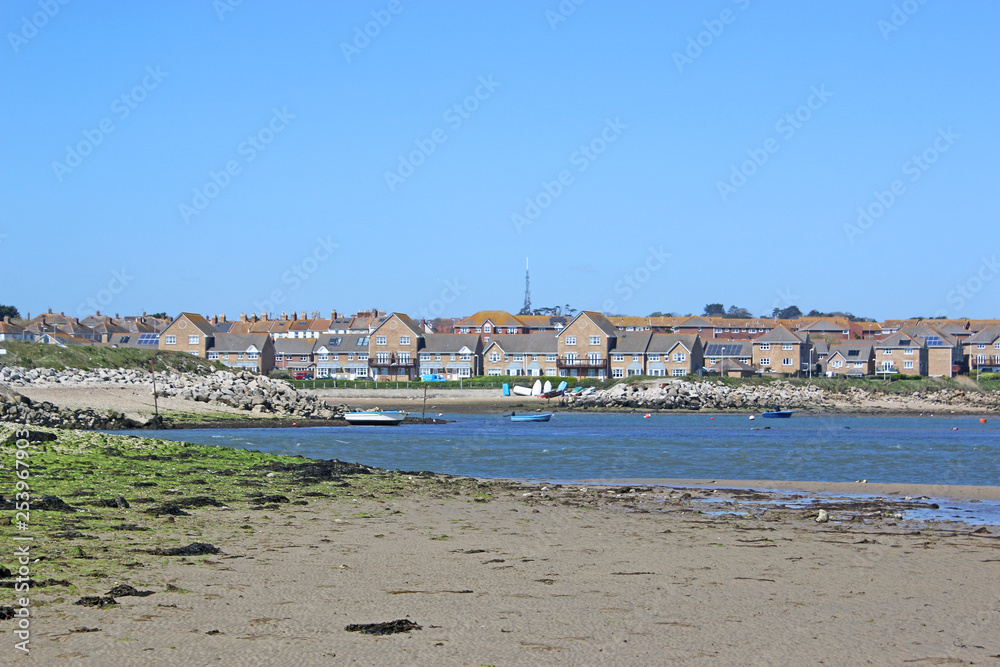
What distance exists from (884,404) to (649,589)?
3337 inches

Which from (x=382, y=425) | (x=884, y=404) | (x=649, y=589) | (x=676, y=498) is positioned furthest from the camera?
(x=884, y=404)

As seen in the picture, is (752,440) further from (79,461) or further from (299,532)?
(299,532)

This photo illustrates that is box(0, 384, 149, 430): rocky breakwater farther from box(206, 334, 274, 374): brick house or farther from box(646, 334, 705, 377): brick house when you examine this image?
box(206, 334, 274, 374): brick house

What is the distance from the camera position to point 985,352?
120 meters

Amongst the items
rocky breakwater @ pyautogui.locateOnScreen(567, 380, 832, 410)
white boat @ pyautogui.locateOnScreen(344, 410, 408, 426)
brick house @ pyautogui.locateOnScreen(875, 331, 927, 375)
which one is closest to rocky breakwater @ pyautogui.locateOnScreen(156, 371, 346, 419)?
white boat @ pyautogui.locateOnScreen(344, 410, 408, 426)

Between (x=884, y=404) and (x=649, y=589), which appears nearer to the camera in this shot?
(x=649, y=589)

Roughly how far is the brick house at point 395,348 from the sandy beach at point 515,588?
94.4 meters

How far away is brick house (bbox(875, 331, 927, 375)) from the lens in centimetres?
11106

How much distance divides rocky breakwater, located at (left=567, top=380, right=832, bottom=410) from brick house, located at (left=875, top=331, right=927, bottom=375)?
2498cm

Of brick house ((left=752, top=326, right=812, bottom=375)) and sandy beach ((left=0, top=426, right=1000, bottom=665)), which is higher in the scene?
brick house ((left=752, top=326, right=812, bottom=375))

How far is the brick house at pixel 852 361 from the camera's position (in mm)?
112312

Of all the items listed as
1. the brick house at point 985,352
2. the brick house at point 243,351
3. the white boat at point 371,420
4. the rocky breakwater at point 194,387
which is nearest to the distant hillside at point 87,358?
the rocky breakwater at point 194,387

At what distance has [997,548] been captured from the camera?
43.6 ft

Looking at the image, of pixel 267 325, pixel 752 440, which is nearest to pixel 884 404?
pixel 752 440
